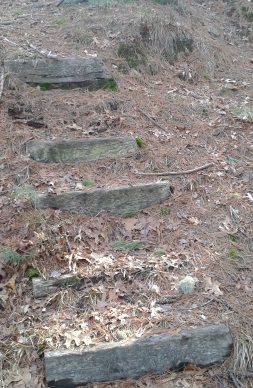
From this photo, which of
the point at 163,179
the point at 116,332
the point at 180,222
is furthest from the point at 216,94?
the point at 116,332

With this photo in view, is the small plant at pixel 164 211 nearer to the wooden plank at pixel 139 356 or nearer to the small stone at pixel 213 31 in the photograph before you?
the wooden plank at pixel 139 356

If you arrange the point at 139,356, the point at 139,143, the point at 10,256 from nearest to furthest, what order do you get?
the point at 139,356 < the point at 10,256 < the point at 139,143

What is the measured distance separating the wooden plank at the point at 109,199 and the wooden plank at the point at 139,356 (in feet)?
5.77

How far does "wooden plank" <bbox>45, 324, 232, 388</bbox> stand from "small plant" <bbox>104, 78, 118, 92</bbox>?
181 inches

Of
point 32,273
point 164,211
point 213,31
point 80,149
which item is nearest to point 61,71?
point 80,149

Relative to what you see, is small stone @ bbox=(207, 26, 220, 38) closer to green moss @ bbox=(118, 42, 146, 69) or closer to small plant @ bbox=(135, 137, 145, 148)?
green moss @ bbox=(118, 42, 146, 69)

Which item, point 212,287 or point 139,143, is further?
point 139,143

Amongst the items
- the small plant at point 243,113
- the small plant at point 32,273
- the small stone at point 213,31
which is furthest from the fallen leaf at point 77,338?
the small stone at point 213,31

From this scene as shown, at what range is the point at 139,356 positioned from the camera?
3873 millimetres

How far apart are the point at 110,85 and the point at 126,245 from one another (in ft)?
11.5

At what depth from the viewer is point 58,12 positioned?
9.70 meters

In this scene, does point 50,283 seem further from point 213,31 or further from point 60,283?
point 213,31

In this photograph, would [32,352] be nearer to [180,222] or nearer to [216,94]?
[180,222]

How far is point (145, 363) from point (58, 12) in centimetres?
807
